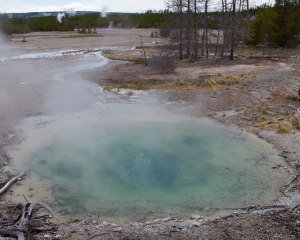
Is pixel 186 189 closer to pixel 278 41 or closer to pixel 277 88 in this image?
pixel 277 88

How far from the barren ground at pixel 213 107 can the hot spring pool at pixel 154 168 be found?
38cm

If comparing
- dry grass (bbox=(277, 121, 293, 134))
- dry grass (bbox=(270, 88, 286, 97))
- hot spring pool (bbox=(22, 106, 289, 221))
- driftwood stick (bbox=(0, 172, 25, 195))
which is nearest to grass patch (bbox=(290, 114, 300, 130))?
dry grass (bbox=(277, 121, 293, 134))

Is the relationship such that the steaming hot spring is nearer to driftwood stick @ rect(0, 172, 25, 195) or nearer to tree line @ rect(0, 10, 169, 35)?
driftwood stick @ rect(0, 172, 25, 195)

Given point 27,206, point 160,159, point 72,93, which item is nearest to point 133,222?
point 27,206

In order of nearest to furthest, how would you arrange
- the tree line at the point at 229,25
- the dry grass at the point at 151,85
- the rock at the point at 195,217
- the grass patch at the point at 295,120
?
the rock at the point at 195,217 → the grass patch at the point at 295,120 → the dry grass at the point at 151,85 → the tree line at the point at 229,25

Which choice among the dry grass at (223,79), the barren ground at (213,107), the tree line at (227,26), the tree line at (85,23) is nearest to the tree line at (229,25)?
the tree line at (227,26)

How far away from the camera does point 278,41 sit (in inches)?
938

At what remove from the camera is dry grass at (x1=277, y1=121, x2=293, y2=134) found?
7.99m

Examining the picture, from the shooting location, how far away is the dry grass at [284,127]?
315 inches

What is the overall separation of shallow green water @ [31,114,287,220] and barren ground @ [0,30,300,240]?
1.34ft

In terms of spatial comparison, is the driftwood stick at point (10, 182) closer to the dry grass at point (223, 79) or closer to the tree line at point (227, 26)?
the dry grass at point (223, 79)

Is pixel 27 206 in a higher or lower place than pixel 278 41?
lower

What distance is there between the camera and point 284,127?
8109mm

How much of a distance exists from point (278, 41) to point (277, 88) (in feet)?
43.6
